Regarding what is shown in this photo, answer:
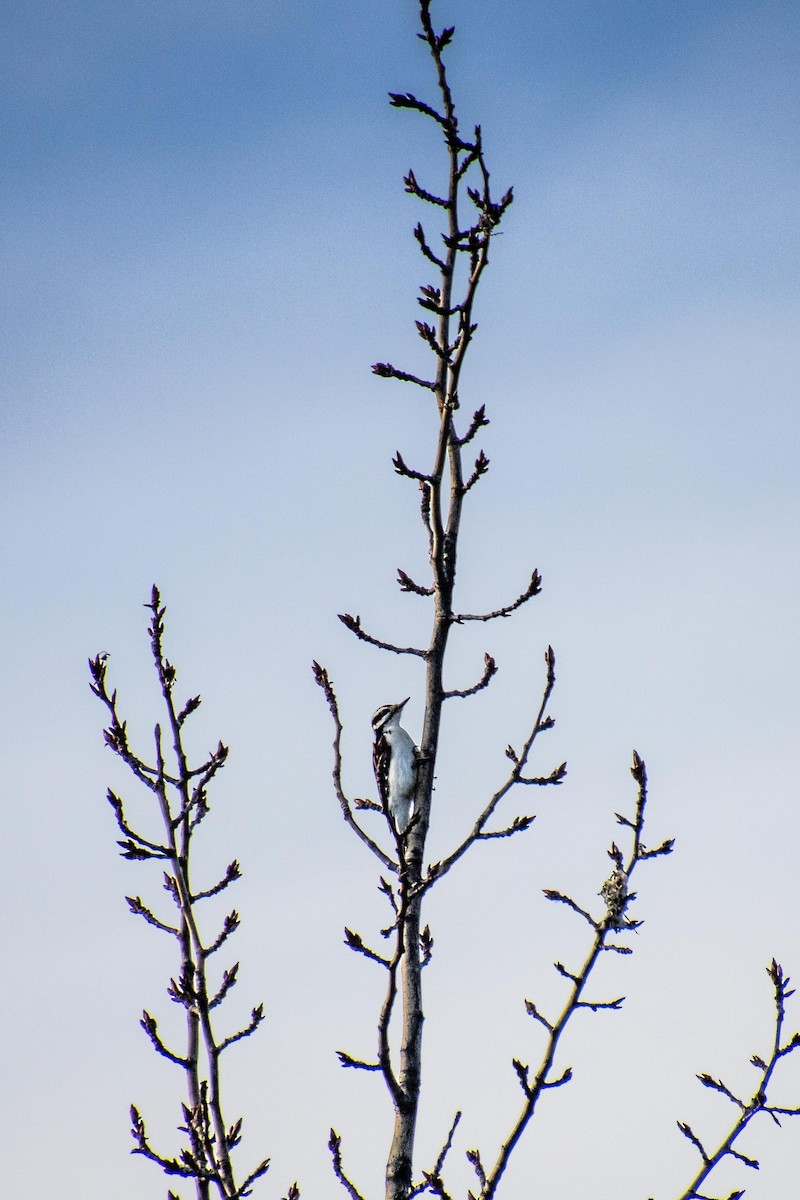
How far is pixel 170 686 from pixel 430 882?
4.75 ft

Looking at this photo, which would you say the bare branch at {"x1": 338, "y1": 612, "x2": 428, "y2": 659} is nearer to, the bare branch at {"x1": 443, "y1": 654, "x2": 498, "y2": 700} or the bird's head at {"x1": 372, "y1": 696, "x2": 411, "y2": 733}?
the bare branch at {"x1": 443, "y1": 654, "x2": 498, "y2": 700}

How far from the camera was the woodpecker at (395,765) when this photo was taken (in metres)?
4.52

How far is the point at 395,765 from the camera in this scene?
7.07m

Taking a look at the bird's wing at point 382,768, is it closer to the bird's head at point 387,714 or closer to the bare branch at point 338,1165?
the bare branch at point 338,1165

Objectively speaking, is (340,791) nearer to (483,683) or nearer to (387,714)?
(483,683)

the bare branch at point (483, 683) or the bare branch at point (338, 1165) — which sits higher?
the bare branch at point (483, 683)

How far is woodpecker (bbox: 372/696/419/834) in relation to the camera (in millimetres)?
4516

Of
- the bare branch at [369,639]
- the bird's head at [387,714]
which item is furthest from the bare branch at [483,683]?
the bird's head at [387,714]

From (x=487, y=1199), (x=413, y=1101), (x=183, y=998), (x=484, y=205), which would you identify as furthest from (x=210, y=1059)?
(x=484, y=205)

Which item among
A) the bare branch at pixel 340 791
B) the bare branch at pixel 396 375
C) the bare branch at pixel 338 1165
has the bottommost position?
the bare branch at pixel 338 1165

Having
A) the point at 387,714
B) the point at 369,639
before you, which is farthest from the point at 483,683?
the point at 387,714

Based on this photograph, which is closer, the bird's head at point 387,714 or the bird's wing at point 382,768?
the bird's wing at point 382,768

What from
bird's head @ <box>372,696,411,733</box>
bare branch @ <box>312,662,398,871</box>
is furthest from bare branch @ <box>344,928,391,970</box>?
bird's head @ <box>372,696,411,733</box>

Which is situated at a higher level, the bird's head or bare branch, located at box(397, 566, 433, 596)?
the bird's head
